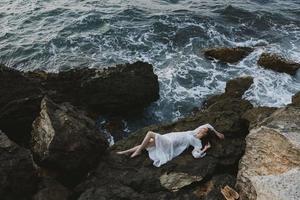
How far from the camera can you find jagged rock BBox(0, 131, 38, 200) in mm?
9930

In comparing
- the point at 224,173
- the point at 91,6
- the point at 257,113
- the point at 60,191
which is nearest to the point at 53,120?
the point at 60,191

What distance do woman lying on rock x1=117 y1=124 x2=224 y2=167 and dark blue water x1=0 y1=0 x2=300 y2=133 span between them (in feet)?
14.7

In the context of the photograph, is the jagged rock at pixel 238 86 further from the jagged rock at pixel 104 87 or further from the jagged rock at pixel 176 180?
the jagged rock at pixel 176 180

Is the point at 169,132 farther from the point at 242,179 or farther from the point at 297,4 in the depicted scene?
the point at 297,4

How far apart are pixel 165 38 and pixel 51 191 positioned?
562 inches

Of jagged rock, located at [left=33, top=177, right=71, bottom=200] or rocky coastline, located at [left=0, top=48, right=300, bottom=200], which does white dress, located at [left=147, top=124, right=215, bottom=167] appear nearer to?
rocky coastline, located at [left=0, top=48, right=300, bottom=200]

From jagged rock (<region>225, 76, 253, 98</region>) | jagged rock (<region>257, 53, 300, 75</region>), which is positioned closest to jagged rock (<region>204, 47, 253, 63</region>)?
jagged rock (<region>257, 53, 300, 75</region>)

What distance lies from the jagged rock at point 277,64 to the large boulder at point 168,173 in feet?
25.5

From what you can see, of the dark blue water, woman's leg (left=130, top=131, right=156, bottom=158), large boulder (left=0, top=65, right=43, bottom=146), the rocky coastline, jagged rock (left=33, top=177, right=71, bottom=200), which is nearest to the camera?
the rocky coastline

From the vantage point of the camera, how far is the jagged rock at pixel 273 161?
28.1ft

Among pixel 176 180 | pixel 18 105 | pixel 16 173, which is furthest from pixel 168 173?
pixel 18 105

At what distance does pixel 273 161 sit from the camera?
961 centimetres

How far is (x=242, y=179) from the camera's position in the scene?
9688 millimetres

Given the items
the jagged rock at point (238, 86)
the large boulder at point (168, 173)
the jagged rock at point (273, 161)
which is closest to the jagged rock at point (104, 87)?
the jagged rock at point (238, 86)
